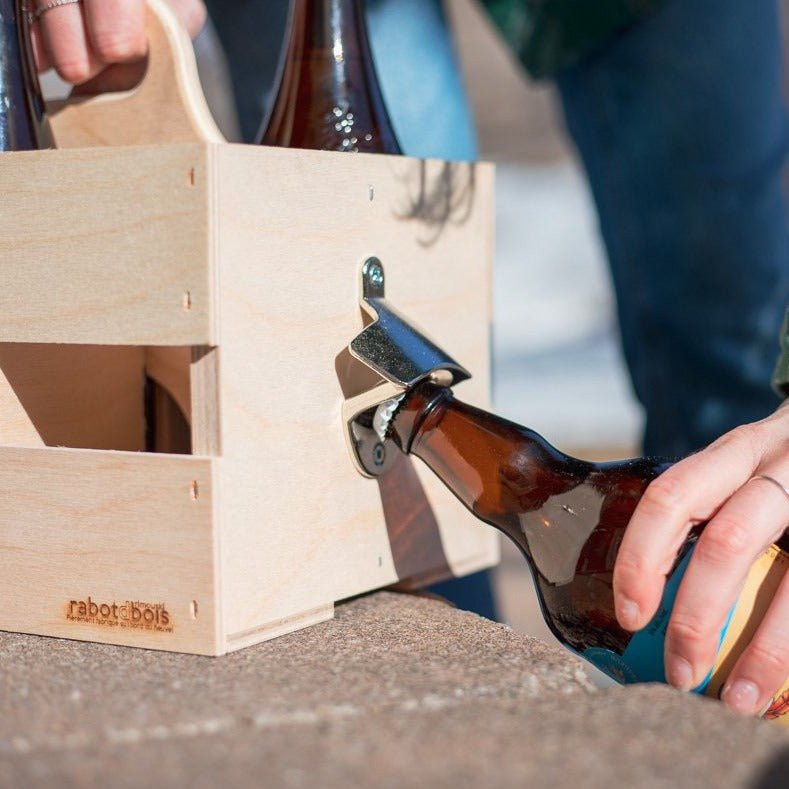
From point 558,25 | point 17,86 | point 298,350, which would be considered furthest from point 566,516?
point 558,25

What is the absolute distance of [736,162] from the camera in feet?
6.54

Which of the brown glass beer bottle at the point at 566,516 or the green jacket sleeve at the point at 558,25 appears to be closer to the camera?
the brown glass beer bottle at the point at 566,516

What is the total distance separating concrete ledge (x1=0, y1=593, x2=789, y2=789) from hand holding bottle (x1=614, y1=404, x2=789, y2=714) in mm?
60

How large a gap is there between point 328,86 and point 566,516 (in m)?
0.53

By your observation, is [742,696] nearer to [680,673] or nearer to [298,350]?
[680,673]

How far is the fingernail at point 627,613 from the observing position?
866 mm

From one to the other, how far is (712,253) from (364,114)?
3.02ft

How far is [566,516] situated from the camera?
3.10ft

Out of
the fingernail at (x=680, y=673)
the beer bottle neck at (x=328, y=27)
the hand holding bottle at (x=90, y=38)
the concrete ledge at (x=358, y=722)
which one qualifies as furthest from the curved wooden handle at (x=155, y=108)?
the fingernail at (x=680, y=673)

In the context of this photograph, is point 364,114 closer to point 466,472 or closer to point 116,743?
point 466,472

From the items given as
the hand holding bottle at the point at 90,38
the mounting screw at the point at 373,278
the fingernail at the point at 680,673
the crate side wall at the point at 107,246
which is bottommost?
the fingernail at the point at 680,673

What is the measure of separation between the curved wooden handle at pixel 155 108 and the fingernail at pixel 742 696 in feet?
2.06

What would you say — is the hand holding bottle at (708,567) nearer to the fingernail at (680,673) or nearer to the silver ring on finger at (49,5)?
the fingernail at (680,673)

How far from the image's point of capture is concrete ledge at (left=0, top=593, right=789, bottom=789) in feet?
2.25
